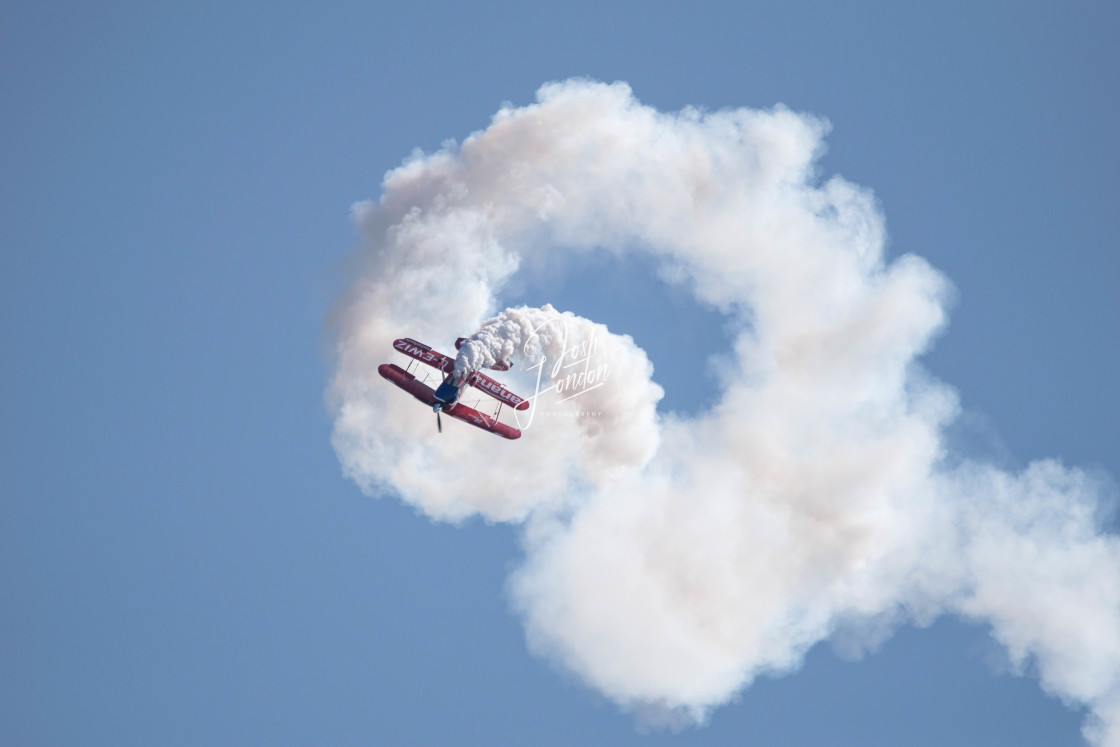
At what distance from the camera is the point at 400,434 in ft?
265

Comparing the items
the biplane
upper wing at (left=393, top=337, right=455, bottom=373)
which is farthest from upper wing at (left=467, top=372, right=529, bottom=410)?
upper wing at (left=393, top=337, right=455, bottom=373)

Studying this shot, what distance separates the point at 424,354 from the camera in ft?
232

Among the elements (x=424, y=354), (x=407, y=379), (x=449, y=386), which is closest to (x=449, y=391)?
(x=449, y=386)

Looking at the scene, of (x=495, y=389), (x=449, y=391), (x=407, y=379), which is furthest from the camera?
Answer: (x=407, y=379)

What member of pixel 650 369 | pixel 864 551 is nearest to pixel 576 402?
pixel 650 369

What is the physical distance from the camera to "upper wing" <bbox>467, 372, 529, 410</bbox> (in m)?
70.4

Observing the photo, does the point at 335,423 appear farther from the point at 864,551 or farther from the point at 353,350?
the point at 864,551

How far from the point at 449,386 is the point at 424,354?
6.95 feet

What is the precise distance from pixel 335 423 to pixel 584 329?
17.1 m

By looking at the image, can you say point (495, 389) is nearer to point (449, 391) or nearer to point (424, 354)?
point (449, 391)

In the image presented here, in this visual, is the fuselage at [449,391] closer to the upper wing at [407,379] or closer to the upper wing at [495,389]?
the upper wing at [495,389]

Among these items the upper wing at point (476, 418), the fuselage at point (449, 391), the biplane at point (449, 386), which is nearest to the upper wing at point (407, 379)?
the biplane at point (449, 386)

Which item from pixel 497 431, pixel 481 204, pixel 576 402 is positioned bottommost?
pixel 497 431

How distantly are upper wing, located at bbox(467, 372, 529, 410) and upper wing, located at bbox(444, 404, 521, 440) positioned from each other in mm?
1996
